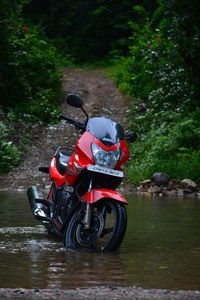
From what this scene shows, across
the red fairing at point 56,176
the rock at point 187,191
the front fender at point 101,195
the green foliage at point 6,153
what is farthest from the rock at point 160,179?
the front fender at point 101,195

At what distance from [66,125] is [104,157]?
1378 centimetres

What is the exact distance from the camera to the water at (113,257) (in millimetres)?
6566

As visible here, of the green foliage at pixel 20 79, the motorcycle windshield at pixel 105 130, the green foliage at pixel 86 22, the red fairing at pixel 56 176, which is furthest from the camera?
the green foliage at pixel 86 22

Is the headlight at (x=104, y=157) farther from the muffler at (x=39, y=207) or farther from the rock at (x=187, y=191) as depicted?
the rock at (x=187, y=191)

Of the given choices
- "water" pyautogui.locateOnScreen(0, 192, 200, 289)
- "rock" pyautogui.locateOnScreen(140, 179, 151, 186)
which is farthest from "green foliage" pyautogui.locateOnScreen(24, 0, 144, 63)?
"water" pyautogui.locateOnScreen(0, 192, 200, 289)

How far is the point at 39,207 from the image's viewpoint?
980cm

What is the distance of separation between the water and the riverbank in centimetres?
25

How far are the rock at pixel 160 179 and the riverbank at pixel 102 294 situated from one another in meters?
10.7

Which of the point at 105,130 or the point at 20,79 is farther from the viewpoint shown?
the point at 20,79

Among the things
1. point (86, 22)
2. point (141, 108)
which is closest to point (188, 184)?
point (141, 108)

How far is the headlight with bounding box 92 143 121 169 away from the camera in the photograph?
8.34 metres

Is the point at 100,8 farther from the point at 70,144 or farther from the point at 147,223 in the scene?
the point at 147,223

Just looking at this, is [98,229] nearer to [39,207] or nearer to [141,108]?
[39,207]

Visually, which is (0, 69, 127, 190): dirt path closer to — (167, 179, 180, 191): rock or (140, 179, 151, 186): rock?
(140, 179, 151, 186): rock
